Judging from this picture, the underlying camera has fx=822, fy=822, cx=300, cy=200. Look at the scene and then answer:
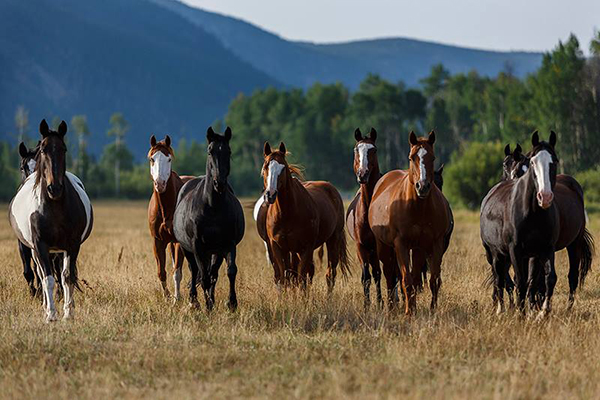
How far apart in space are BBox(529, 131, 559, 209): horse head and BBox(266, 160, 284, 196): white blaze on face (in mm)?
3211

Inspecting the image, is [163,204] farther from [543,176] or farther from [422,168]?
[543,176]

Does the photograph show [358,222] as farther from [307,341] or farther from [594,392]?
[594,392]

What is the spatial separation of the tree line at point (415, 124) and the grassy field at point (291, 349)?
3579 centimetres

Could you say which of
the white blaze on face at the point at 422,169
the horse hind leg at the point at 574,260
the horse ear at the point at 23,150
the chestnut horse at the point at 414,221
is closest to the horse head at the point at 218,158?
the chestnut horse at the point at 414,221

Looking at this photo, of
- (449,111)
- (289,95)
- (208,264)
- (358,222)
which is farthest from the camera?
(289,95)

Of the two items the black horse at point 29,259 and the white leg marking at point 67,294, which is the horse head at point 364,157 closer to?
the white leg marking at point 67,294

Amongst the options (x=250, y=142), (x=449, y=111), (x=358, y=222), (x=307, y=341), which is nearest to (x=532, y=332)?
(x=307, y=341)

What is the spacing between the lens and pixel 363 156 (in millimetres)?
11352

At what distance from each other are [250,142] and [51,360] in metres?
88.5

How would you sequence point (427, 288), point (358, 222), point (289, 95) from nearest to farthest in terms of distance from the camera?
point (358, 222) < point (427, 288) < point (289, 95)

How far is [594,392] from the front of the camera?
21.6 ft

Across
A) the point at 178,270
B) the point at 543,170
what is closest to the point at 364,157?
the point at 543,170

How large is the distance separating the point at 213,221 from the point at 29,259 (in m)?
3.41

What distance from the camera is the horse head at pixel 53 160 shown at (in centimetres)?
975
